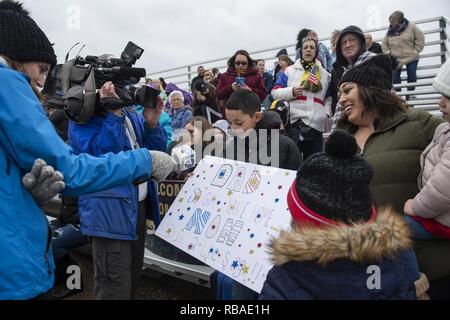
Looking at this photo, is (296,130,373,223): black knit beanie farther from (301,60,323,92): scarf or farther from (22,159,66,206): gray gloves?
(301,60,323,92): scarf

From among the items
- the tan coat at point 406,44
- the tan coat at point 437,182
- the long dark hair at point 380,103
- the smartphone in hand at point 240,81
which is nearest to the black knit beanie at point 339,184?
the tan coat at point 437,182

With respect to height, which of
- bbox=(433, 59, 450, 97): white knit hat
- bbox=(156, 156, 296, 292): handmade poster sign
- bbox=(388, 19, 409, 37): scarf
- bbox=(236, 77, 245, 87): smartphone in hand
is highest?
bbox=(388, 19, 409, 37): scarf

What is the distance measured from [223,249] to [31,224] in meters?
1.08

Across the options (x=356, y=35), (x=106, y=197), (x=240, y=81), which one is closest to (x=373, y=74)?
(x=356, y=35)

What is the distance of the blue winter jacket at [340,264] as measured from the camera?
1.22m

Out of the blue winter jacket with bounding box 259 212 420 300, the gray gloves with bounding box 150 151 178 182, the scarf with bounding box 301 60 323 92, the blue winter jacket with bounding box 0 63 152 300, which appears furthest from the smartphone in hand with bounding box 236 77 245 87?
the blue winter jacket with bounding box 259 212 420 300

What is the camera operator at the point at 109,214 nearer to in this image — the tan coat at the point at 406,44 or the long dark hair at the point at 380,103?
the long dark hair at the point at 380,103

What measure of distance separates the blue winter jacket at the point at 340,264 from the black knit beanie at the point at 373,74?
44.9 inches

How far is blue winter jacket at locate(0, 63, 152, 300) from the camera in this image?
4.51ft

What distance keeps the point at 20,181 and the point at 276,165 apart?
1.53 metres

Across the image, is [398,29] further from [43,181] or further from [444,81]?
[43,181]

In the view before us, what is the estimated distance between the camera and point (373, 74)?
223 centimetres

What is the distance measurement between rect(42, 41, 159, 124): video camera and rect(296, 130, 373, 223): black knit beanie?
52.1 inches

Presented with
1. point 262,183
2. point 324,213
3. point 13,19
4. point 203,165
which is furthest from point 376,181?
point 13,19
